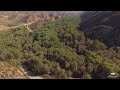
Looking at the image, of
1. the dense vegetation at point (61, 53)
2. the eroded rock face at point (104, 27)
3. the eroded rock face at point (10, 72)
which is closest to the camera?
the eroded rock face at point (10, 72)

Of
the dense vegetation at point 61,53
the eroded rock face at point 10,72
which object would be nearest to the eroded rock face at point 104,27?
the dense vegetation at point 61,53

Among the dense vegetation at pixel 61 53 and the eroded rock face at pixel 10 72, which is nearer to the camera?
the eroded rock face at pixel 10 72

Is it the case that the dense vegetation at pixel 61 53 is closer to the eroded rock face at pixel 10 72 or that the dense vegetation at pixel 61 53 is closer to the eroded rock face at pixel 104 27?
the eroded rock face at pixel 10 72

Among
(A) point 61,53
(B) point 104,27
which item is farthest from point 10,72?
(B) point 104,27

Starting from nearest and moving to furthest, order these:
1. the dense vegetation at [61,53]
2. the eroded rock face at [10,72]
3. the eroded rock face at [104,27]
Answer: the eroded rock face at [10,72], the dense vegetation at [61,53], the eroded rock face at [104,27]

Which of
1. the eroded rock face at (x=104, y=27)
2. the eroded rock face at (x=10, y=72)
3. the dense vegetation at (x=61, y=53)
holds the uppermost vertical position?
the eroded rock face at (x=104, y=27)

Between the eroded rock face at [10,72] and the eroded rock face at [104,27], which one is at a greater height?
the eroded rock face at [104,27]

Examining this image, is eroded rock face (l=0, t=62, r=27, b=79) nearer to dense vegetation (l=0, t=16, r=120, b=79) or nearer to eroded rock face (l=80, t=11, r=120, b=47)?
dense vegetation (l=0, t=16, r=120, b=79)
